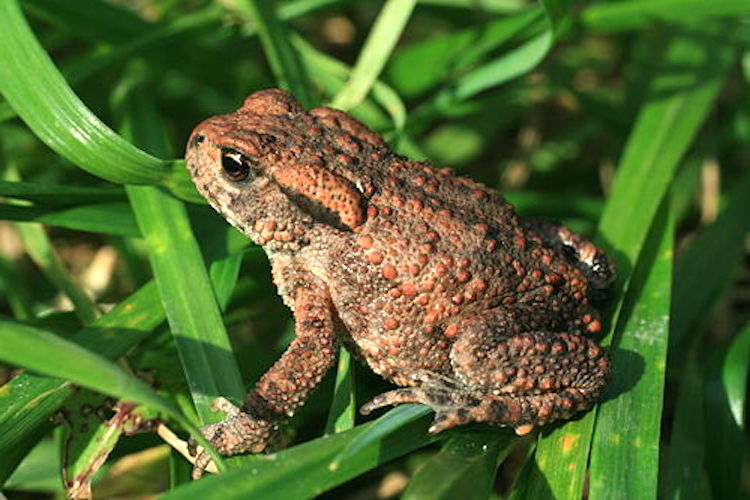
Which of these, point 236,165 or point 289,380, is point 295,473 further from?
point 236,165

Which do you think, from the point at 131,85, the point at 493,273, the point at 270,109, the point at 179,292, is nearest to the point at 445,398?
the point at 493,273

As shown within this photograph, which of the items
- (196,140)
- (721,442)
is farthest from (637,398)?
(196,140)

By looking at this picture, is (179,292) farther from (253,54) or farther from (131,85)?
(253,54)

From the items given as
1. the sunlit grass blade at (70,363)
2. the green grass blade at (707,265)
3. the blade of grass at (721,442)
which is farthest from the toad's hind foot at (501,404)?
the green grass blade at (707,265)

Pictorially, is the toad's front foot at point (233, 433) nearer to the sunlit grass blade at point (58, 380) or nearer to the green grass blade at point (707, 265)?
the sunlit grass blade at point (58, 380)

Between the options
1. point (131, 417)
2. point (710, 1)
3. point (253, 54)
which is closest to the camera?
point (131, 417)

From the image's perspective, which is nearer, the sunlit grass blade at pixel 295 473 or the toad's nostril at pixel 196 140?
the sunlit grass blade at pixel 295 473
